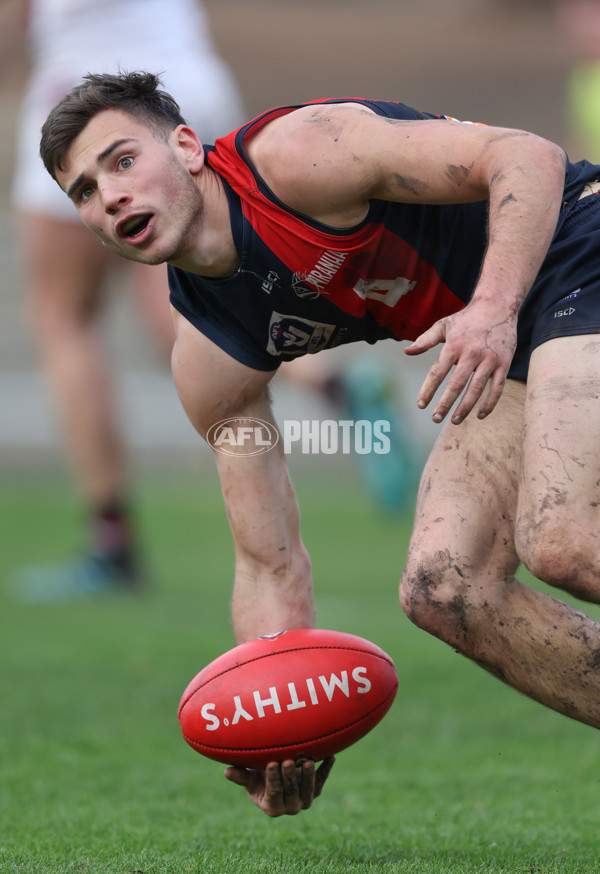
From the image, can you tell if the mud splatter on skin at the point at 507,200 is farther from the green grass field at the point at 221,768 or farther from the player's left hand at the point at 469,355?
the green grass field at the point at 221,768

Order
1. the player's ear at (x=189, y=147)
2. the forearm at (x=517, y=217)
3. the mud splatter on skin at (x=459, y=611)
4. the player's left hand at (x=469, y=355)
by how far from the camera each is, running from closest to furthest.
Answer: the player's left hand at (x=469, y=355), the forearm at (x=517, y=217), the mud splatter on skin at (x=459, y=611), the player's ear at (x=189, y=147)

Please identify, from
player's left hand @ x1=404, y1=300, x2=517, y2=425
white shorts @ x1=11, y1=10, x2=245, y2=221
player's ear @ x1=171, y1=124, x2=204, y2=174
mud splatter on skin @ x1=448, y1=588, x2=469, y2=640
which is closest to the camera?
player's left hand @ x1=404, y1=300, x2=517, y2=425

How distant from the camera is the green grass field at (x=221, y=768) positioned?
2.82 metres

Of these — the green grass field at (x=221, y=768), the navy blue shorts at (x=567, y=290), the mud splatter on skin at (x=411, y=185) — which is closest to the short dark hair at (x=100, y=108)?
the mud splatter on skin at (x=411, y=185)

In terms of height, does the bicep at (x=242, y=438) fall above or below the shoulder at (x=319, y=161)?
below

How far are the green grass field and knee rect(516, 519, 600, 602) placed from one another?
58 centimetres

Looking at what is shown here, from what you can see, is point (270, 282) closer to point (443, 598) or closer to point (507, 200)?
point (507, 200)

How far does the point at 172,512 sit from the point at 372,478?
7.64 ft

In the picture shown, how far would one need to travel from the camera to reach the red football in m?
2.78

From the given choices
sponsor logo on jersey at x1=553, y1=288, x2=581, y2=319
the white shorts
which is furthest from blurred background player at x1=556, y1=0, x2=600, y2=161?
sponsor logo on jersey at x1=553, y1=288, x2=581, y2=319

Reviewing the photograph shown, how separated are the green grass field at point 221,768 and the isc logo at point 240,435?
909 mm

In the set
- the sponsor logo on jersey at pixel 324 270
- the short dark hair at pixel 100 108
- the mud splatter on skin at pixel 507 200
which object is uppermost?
the short dark hair at pixel 100 108

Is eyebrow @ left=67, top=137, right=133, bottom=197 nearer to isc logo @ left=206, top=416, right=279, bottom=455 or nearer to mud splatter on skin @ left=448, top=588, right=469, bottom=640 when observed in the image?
isc logo @ left=206, top=416, right=279, bottom=455

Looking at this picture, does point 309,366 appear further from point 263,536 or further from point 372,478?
point 263,536
